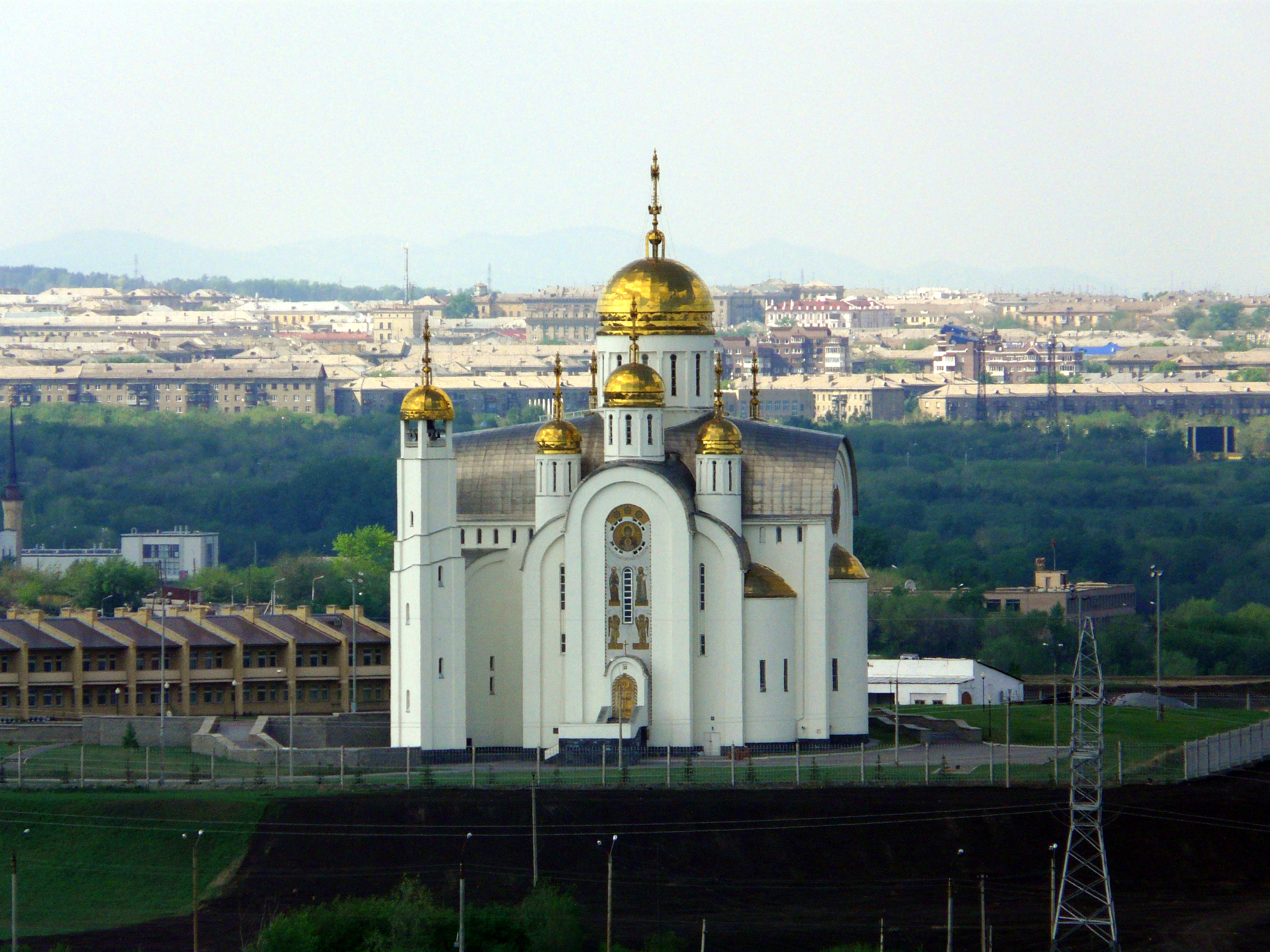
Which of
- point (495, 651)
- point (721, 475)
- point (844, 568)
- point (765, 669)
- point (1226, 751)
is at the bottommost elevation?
point (1226, 751)

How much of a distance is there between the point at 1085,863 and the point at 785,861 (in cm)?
657

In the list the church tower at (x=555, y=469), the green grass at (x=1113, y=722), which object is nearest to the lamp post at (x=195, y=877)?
the church tower at (x=555, y=469)

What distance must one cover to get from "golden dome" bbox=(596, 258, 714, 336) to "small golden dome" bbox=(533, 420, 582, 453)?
2.99 metres

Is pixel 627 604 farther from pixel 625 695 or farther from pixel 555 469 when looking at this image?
pixel 555 469

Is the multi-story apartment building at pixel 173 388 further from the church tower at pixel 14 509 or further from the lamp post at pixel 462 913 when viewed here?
the lamp post at pixel 462 913

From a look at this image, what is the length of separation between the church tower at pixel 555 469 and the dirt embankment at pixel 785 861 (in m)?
8.07

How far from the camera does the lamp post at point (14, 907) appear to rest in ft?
146

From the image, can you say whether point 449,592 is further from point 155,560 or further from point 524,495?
point 155,560

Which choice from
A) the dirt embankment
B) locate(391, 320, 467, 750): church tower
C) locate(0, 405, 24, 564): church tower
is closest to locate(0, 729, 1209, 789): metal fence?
locate(391, 320, 467, 750): church tower

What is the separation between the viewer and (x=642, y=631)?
194 feet

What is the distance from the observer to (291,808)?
173 feet

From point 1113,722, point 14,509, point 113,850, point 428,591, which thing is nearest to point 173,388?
point 14,509

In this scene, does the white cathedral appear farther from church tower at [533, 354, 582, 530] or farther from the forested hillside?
the forested hillside

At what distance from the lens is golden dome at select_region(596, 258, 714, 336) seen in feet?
206
